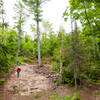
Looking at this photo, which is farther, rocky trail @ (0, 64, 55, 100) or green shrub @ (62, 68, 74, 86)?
green shrub @ (62, 68, 74, 86)

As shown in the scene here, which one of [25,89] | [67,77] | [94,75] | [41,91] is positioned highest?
[94,75]

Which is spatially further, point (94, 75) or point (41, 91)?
point (94, 75)

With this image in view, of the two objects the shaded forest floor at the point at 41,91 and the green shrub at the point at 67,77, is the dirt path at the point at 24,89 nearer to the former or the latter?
the shaded forest floor at the point at 41,91

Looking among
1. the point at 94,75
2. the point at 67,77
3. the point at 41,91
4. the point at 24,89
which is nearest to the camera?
the point at 41,91

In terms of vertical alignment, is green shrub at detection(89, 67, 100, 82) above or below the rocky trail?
above

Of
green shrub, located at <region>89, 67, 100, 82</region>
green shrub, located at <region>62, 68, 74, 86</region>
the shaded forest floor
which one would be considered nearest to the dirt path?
the shaded forest floor

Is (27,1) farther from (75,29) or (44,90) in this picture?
(44,90)

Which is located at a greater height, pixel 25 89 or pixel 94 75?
pixel 94 75

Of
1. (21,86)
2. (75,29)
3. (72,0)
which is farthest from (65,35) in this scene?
(21,86)

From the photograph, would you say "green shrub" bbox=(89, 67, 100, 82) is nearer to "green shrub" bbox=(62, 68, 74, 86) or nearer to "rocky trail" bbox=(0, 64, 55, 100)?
"green shrub" bbox=(62, 68, 74, 86)

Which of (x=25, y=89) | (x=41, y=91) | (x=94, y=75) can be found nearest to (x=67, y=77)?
(x=94, y=75)

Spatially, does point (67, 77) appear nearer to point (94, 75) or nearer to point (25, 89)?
point (94, 75)

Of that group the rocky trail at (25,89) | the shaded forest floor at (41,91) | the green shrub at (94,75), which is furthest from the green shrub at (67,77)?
the green shrub at (94,75)

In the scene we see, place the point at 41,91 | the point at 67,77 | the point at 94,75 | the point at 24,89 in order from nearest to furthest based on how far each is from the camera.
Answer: the point at 41,91, the point at 24,89, the point at 94,75, the point at 67,77
